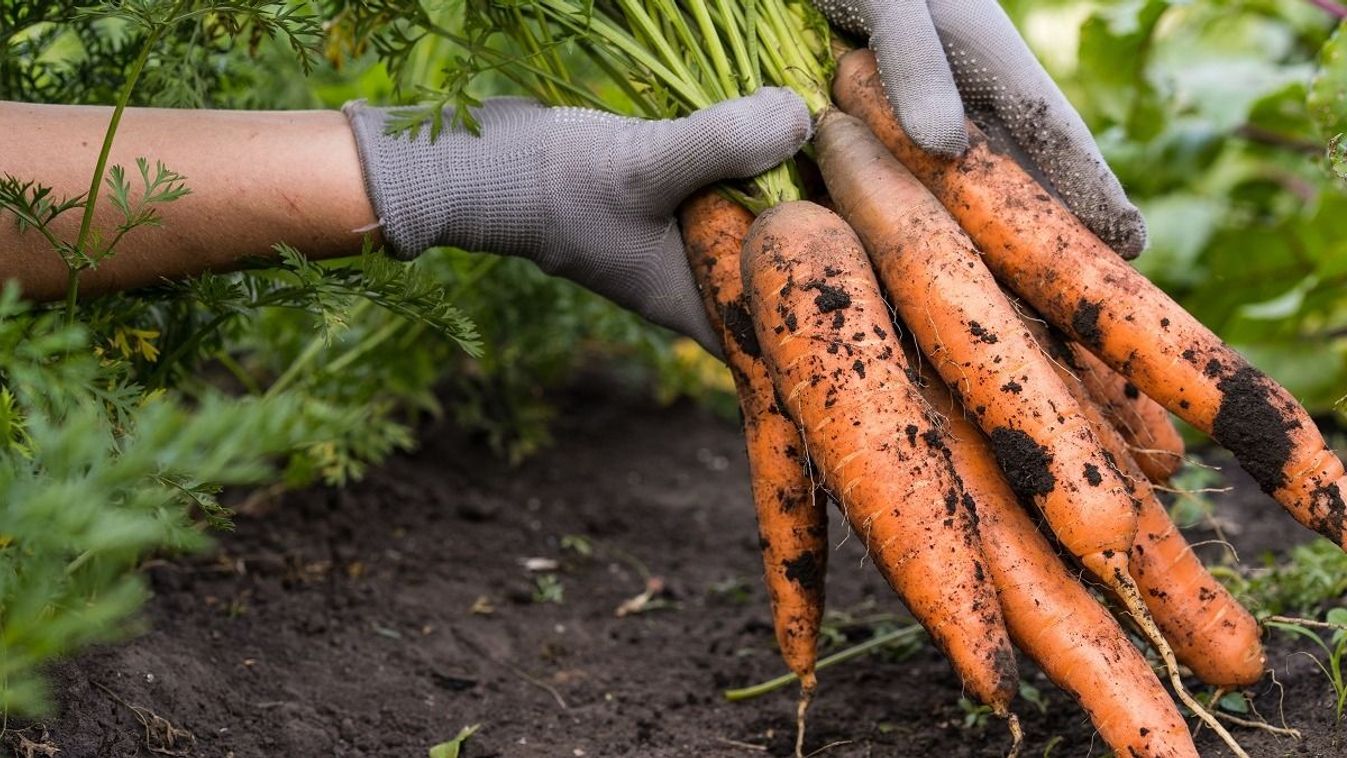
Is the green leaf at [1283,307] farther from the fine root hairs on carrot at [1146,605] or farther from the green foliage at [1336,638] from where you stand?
the green foliage at [1336,638]

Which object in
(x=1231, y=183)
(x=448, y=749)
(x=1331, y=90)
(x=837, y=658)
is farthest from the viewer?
(x=1231, y=183)

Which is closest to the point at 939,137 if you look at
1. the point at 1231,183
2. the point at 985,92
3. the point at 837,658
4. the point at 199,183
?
the point at 985,92

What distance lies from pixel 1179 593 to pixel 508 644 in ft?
3.95

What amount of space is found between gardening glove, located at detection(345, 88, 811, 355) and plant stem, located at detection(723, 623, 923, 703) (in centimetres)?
70

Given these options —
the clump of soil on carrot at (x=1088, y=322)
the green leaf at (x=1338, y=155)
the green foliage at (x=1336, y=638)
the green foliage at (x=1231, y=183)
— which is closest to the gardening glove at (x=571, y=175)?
the clump of soil on carrot at (x=1088, y=322)

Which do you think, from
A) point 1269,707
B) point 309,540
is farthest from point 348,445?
point 1269,707

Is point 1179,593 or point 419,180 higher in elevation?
point 419,180

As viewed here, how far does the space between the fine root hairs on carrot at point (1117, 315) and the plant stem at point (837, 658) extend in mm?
655

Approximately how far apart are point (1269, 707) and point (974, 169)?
95cm

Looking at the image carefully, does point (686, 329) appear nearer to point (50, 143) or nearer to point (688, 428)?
point (50, 143)

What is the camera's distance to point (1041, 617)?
5.46ft

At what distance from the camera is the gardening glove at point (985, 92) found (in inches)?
71.6

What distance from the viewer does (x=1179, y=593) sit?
71.1 inches

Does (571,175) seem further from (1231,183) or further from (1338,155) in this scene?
(1231,183)
